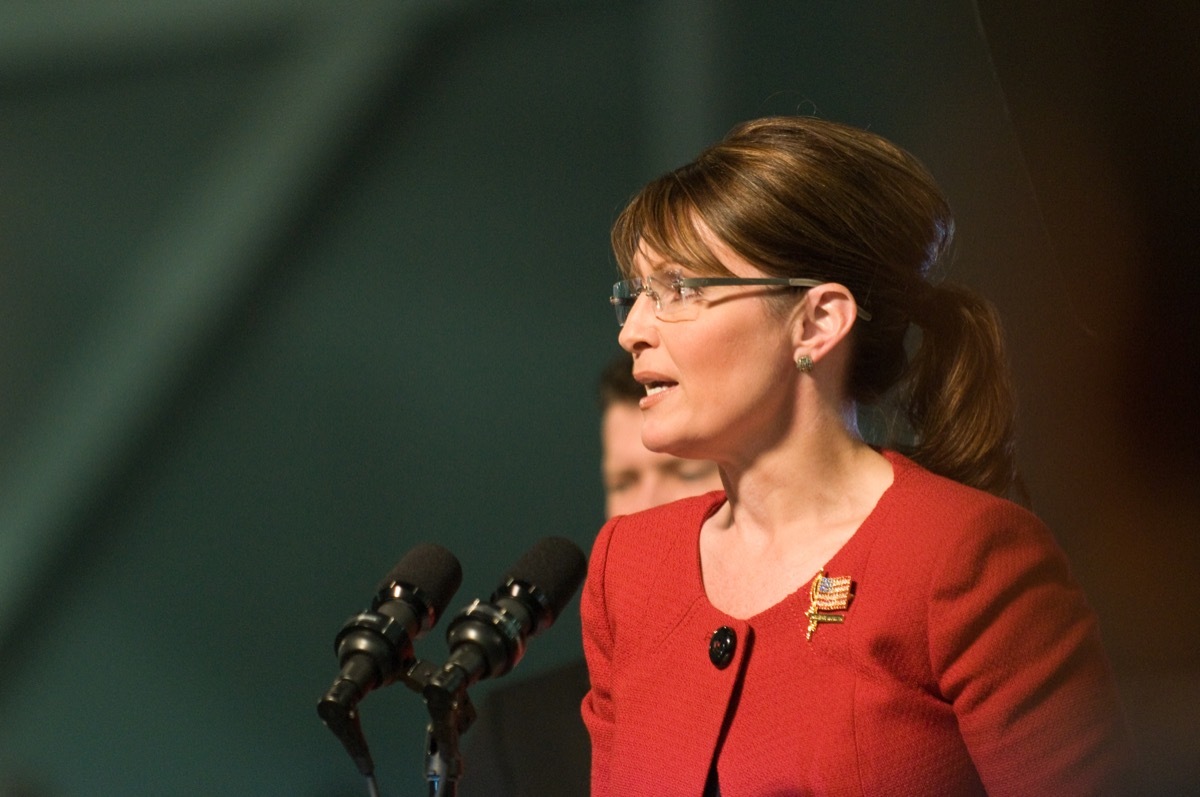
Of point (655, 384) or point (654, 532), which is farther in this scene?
point (654, 532)

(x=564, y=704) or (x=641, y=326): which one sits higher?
(x=641, y=326)

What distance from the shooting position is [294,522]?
3221 millimetres

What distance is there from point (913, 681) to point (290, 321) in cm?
200

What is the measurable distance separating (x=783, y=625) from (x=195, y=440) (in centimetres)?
192

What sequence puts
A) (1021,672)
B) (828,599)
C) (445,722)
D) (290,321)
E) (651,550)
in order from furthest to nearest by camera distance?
1. (290,321)
2. (651,550)
3. (828,599)
4. (1021,672)
5. (445,722)

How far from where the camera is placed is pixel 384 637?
1.43 meters

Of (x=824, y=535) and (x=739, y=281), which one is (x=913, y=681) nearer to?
(x=824, y=535)

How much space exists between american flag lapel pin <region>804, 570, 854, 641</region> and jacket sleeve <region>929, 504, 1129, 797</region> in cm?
10

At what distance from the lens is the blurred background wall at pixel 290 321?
3066 mm

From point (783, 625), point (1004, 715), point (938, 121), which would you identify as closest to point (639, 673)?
point (783, 625)

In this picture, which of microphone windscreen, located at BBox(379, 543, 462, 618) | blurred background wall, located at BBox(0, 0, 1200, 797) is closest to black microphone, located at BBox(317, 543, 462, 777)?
microphone windscreen, located at BBox(379, 543, 462, 618)

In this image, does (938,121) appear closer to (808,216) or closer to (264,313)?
(808,216)

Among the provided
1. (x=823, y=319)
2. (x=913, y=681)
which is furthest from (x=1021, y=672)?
(x=823, y=319)

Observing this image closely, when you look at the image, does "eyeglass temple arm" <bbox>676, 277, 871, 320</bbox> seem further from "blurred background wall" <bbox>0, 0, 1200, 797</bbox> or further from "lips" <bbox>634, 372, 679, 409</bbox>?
"blurred background wall" <bbox>0, 0, 1200, 797</bbox>
